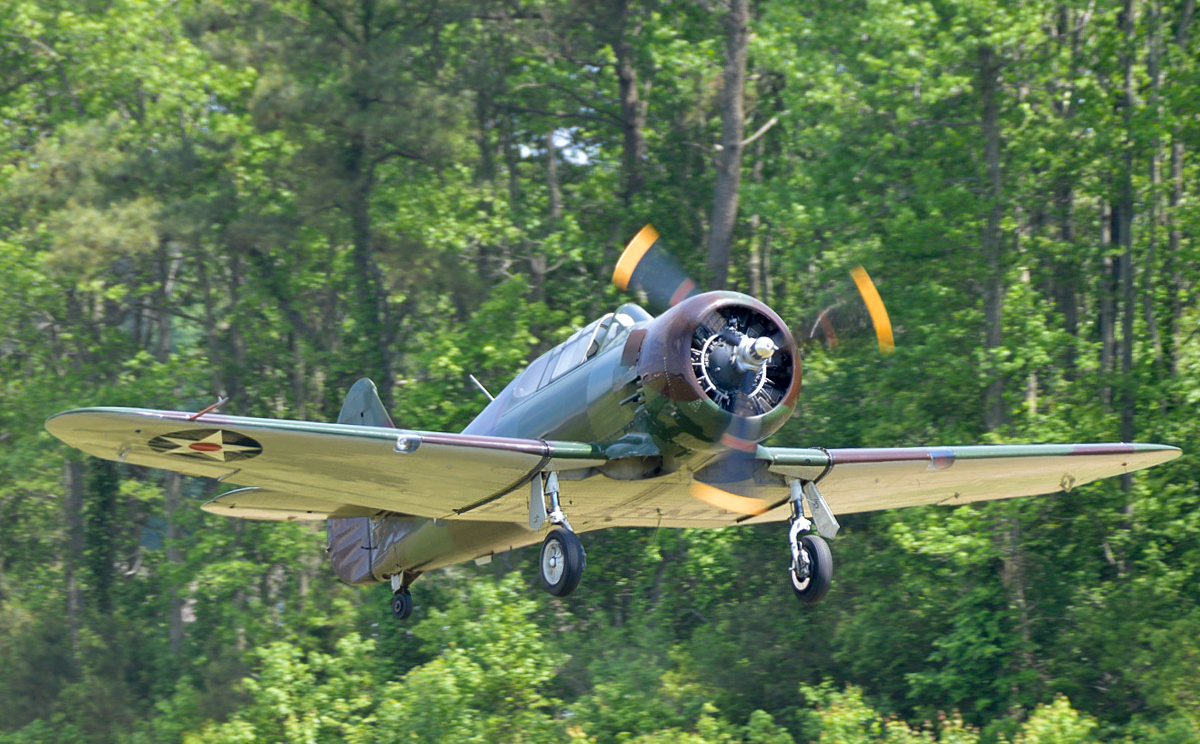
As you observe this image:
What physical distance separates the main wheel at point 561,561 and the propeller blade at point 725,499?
2.97 ft

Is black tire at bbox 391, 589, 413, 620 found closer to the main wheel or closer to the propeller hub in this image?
the main wheel

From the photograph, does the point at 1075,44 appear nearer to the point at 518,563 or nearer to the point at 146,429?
the point at 518,563

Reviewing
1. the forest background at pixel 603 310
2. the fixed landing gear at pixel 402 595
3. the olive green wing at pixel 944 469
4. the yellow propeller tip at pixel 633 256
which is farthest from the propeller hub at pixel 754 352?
the forest background at pixel 603 310

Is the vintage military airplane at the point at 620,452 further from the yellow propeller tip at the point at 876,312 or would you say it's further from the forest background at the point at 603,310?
the forest background at the point at 603,310

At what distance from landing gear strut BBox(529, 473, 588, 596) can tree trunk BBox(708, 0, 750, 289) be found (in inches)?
404

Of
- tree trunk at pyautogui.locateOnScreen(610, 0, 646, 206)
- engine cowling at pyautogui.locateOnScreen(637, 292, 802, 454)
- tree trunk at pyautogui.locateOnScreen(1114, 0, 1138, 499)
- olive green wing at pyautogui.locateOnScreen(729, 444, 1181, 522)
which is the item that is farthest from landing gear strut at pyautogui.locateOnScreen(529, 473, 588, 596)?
tree trunk at pyautogui.locateOnScreen(610, 0, 646, 206)

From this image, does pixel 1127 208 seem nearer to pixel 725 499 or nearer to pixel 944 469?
pixel 944 469

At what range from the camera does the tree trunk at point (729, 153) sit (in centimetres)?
1941

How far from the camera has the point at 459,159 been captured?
2500cm

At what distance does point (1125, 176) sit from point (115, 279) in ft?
62.0

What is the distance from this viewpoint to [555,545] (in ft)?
30.0

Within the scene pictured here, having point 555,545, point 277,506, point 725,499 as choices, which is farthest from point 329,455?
point 725,499

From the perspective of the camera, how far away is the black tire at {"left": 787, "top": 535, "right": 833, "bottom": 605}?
9.21m

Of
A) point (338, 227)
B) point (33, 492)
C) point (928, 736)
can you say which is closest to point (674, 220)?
point (338, 227)
